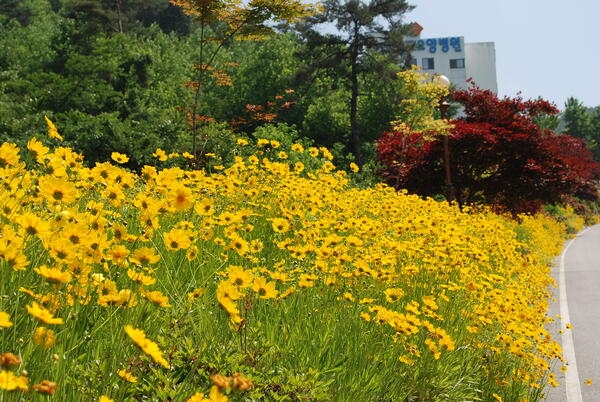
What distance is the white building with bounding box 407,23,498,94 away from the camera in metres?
59.9

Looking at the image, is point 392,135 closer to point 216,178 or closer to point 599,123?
point 216,178

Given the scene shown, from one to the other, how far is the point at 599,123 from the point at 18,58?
5076 centimetres

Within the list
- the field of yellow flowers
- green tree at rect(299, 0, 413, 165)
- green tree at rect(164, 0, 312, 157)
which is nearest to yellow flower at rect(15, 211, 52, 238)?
the field of yellow flowers

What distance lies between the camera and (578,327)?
6.68m

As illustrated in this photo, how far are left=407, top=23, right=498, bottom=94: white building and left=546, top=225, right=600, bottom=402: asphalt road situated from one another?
50.1 meters

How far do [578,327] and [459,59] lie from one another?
5734 cm

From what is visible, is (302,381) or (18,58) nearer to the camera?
(302,381)

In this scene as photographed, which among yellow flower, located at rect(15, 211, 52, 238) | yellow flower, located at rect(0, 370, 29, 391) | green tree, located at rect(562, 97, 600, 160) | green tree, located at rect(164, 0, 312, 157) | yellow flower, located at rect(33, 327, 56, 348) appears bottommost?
green tree, located at rect(562, 97, 600, 160)

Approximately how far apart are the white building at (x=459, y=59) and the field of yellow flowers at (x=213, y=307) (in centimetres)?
5774

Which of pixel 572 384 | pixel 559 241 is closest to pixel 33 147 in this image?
pixel 572 384

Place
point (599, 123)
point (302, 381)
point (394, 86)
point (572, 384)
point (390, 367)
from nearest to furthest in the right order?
point (302, 381), point (390, 367), point (572, 384), point (394, 86), point (599, 123)

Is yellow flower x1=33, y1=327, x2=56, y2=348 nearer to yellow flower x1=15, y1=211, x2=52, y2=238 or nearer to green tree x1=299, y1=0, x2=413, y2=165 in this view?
yellow flower x1=15, y1=211, x2=52, y2=238

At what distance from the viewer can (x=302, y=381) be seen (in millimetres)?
2387

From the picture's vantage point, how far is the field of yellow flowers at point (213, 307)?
1.83m
